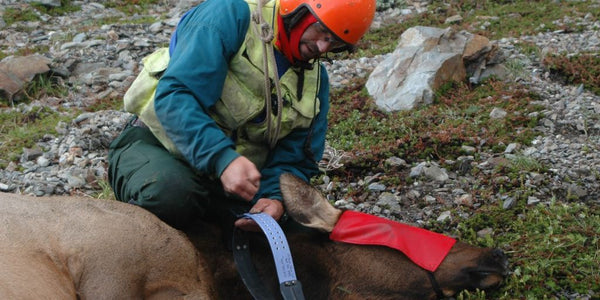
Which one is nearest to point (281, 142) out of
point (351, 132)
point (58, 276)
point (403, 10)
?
point (58, 276)

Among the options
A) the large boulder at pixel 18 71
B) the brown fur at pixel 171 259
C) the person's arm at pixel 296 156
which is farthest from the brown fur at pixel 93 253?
the large boulder at pixel 18 71

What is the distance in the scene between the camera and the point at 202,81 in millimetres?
3688

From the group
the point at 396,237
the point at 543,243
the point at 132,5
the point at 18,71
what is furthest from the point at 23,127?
the point at 132,5

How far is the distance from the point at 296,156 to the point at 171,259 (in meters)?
1.35

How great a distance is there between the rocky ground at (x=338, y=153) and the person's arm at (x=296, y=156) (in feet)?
2.79

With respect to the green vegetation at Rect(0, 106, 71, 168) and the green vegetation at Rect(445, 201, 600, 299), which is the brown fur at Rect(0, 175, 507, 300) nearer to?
the green vegetation at Rect(445, 201, 600, 299)

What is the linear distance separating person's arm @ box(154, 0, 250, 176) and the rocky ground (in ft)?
6.44

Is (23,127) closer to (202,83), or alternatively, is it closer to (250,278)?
(202,83)

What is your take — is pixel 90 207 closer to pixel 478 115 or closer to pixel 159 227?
pixel 159 227

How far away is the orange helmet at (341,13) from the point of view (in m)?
3.80

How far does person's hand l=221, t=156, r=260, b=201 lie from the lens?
11.2 feet

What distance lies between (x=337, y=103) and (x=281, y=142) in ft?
11.3

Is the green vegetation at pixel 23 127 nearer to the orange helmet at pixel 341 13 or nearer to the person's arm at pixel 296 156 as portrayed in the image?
the person's arm at pixel 296 156

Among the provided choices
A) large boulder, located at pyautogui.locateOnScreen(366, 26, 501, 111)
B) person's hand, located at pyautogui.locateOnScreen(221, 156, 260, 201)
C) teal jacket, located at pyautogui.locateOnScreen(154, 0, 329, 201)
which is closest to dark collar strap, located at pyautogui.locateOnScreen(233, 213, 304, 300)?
person's hand, located at pyautogui.locateOnScreen(221, 156, 260, 201)
